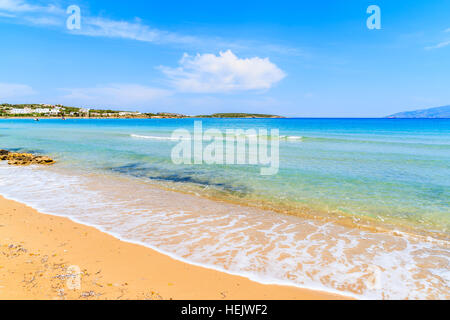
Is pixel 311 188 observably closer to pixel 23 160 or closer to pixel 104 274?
pixel 104 274

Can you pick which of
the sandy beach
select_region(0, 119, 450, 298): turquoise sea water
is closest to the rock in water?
select_region(0, 119, 450, 298): turquoise sea water

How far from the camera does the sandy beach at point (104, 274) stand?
14.3ft

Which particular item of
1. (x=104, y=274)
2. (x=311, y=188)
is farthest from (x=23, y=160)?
(x=311, y=188)

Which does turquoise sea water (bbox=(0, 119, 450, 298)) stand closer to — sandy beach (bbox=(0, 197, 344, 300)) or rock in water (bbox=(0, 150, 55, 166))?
sandy beach (bbox=(0, 197, 344, 300))

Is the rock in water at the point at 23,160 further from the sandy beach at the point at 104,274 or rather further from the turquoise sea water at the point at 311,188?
the sandy beach at the point at 104,274

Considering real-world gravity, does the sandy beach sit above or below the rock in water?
below

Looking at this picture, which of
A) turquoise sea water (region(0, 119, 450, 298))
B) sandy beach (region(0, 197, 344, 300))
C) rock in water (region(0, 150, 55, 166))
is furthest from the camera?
rock in water (region(0, 150, 55, 166))

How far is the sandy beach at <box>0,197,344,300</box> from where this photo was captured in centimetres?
Result: 436

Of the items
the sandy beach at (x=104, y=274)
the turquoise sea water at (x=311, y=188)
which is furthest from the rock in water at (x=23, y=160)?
the sandy beach at (x=104, y=274)

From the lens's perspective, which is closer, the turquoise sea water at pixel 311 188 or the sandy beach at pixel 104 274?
the sandy beach at pixel 104 274

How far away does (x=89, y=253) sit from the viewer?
5805mm
